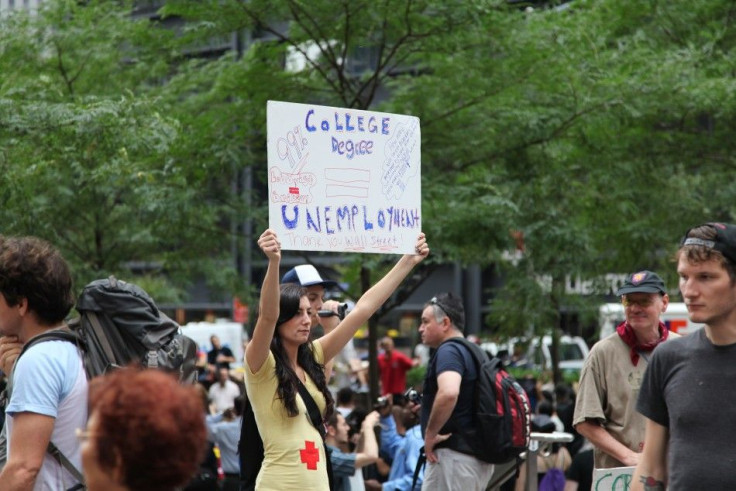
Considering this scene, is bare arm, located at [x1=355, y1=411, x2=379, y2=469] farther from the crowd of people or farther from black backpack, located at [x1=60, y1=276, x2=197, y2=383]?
black backpack, located at [x1=60, y1=276, x2=197, y2=383]

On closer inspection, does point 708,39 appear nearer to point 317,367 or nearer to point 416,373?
point 317,367

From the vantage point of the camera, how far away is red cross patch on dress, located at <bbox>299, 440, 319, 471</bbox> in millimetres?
4945

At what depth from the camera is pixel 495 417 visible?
268 inches

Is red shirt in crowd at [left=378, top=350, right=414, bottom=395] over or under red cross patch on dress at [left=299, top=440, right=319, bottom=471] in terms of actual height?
under

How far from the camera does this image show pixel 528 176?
1236 cm

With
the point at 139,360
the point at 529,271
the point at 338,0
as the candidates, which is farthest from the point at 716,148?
the point at 139,360

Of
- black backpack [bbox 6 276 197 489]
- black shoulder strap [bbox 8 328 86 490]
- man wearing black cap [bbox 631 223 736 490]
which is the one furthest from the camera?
black backpack [bbox 6 276 197 489]

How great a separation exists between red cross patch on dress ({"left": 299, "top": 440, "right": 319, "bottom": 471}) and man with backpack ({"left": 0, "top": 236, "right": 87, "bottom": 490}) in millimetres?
1416

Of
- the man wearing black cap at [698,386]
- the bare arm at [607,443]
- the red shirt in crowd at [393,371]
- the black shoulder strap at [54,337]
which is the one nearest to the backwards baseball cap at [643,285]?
the bare arm at [607,443]

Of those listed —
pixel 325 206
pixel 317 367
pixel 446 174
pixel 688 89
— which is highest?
pixel 688 89

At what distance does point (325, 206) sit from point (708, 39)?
10.1 meters

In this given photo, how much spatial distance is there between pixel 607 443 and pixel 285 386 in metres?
1.80

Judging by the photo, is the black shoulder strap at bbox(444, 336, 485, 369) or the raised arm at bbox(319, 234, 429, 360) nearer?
the raised arm at bbox(319, 234, 429, 360)

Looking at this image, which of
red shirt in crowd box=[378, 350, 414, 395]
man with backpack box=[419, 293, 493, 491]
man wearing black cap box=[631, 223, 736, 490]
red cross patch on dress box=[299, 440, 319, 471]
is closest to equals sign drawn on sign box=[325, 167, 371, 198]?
red cross patch on dress box=[299, 440, 319, 471]
